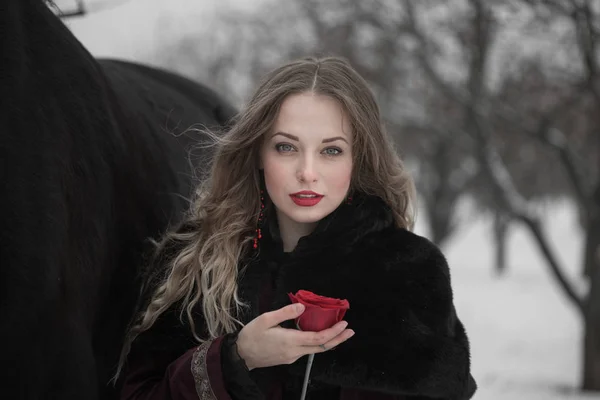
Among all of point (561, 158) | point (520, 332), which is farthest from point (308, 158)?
point (520, 332)

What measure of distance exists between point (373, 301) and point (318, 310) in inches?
11.1

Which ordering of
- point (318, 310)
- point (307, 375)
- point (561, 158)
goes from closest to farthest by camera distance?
point (318, 310)
point (307, 375)
point (561, 158)

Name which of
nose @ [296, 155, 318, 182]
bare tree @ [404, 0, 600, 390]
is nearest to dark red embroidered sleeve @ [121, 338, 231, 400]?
nose @ [296, 155, 318, 182]

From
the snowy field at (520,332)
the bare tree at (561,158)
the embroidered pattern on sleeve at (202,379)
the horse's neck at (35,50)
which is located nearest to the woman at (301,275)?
the embroidered pattern on sleeve at (202,379)

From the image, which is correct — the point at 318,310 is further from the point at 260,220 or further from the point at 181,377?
the point at 260,220

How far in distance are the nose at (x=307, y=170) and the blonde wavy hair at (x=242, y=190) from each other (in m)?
0.15

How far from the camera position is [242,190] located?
85.9 inches

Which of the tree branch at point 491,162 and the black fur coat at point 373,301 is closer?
the black fur coat at point 373,301

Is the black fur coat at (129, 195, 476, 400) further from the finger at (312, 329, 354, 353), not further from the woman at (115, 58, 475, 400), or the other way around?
the finger at (312, 329, 354, 353)

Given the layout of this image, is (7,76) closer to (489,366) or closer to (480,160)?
(480,160)

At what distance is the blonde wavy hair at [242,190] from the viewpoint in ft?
6.38

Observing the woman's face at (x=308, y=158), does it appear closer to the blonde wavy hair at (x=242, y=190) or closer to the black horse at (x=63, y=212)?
the blonde wavy hair at (x=242, y=190)

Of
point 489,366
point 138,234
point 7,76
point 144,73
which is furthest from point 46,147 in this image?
point 489,366

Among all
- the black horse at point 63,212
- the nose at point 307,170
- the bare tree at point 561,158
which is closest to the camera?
the black horse at point 63,212
